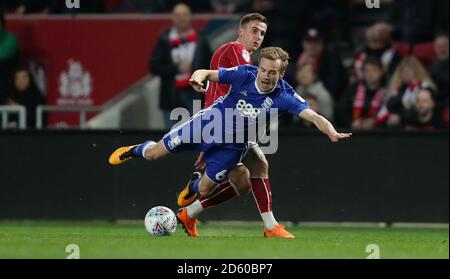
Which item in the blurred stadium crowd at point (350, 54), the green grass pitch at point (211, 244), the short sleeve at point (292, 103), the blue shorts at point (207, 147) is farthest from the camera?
the blurred stadium crowd at point (350, 54)

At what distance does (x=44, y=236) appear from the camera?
40.5 ft

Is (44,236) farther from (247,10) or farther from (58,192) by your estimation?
(247,10)

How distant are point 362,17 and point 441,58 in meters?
1.90

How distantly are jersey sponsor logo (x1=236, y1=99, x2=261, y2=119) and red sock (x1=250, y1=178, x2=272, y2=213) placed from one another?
28.9 inches

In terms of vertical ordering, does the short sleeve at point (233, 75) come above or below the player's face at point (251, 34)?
below

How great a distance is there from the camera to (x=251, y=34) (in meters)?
12.2

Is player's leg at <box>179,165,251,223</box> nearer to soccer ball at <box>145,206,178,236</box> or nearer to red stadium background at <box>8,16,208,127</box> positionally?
soccer ball at <box>145,206,178,236</box>

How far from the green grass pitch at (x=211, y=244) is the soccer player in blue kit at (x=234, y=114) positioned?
745mm

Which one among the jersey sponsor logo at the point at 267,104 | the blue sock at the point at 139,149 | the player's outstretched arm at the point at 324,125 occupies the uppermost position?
the jersey sponsor logo at the point at 267,104

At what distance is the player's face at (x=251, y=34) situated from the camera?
1214 centimetres

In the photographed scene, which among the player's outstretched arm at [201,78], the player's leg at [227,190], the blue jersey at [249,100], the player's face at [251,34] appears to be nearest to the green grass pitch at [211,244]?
the player's leg at [227,190]

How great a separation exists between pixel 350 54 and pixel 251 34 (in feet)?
18.3

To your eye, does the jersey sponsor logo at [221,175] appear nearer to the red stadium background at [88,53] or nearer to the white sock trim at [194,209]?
the white sock trim at [194,209]

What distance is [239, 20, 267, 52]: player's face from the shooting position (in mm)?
12141
